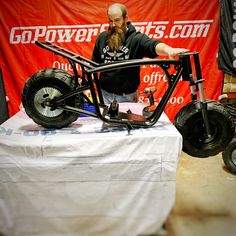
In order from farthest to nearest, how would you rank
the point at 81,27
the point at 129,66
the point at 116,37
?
the point at 81,27 < the point at 116,37 < the point at 129,66

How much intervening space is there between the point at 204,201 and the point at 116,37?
1453 millimetres

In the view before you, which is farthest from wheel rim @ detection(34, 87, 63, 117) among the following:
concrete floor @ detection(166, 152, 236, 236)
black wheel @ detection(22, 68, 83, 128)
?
concrete floor @ detection(166, 152, 236, 236)

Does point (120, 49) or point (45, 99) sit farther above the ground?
point (120, 49)

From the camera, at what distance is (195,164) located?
2.75 m

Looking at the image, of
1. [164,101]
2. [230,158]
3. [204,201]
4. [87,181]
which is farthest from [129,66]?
[230,158]

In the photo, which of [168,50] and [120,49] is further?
[120,49]

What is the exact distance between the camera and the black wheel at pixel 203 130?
153cm

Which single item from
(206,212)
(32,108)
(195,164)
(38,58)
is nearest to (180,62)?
(32,108)

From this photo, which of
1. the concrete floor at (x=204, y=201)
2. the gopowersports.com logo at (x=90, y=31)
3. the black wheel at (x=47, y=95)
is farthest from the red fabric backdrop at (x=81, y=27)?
the black wheel at (x=47, y=95)

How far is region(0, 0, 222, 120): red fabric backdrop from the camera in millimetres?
3045

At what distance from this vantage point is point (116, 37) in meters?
2.05

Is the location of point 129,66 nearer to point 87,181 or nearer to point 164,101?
point 164,101

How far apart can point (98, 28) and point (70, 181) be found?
2.19m

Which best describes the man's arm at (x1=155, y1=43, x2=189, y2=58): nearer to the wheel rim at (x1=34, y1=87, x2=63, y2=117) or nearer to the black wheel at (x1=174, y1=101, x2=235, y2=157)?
the black wheel at (x1=174, y1=101, x2=235, y2=157)
